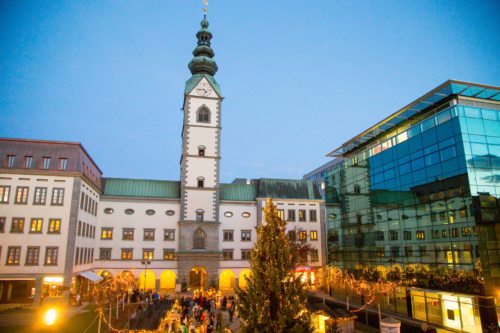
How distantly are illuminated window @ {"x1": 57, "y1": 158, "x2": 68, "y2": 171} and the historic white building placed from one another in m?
0.10

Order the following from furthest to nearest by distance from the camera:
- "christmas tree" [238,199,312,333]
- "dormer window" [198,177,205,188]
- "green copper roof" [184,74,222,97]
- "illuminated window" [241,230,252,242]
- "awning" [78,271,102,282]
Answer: "green copper roof" [184,74,222,97] < "illuminated window" [241,230,252,242] < "dormer window" [198,177,205,188] < "awning" [78,271,102,282] < "christmas tree" [238,199,312,333]

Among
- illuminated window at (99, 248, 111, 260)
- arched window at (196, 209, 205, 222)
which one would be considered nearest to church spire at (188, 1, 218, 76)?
arched window at (196, 209, 205, 222)

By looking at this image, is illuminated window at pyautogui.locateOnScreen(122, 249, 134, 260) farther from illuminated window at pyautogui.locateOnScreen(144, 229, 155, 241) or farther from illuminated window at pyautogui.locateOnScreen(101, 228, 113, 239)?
illuminated window at pyautogui.locateOnScreen(101, 228, 113, 239)

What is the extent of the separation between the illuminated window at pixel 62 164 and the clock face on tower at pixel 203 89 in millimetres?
23474

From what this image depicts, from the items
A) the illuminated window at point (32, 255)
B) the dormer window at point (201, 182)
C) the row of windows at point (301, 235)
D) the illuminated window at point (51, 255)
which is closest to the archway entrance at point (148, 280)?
the illuminated window at point (51, 255)

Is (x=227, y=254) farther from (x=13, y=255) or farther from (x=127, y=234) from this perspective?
(x=13, y=255)

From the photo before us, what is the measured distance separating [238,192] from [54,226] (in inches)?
1079

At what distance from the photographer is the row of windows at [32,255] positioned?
37656mm

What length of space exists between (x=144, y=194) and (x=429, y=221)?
39312 mm

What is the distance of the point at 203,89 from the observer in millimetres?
56531

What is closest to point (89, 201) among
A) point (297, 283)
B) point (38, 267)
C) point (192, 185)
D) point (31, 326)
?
point (38, 267)

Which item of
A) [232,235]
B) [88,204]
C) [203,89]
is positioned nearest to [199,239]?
[232,235]

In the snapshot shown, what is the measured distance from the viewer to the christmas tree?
14.3 meters

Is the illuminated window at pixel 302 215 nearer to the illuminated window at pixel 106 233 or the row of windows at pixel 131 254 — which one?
the row of windows at pixel 131 254
